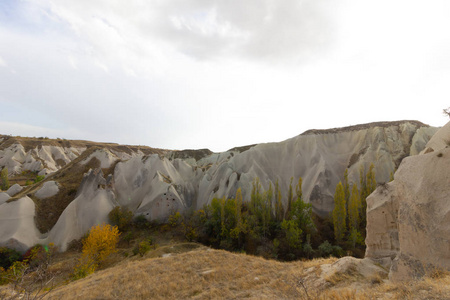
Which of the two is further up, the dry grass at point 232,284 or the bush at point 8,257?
the dry grass at point 232,284

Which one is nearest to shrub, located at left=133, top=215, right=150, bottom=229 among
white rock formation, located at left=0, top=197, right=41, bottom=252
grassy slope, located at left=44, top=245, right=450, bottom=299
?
white rock formation, located at left=0, top=197, right=41, bottom=252

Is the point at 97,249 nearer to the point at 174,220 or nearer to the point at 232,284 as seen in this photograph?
the point at 174,220

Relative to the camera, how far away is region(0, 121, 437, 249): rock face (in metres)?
35.7

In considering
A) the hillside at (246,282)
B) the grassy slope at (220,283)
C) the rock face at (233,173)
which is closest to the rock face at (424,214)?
the hillside at (246,282)

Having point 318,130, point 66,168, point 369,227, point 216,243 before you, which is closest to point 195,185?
point 216,243

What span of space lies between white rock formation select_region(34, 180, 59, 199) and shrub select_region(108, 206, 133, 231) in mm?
10699

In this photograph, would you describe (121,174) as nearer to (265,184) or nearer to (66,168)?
(66,168)

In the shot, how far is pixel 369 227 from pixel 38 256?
1382 inches

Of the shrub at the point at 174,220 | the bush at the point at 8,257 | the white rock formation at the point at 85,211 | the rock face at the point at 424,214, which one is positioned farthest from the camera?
the shrub at the point at 174,220

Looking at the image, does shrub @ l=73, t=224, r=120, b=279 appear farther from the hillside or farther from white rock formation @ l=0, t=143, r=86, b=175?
white rock formation @ l=0, t=143, r=86, b=175

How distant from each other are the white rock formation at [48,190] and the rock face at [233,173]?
0.43ft

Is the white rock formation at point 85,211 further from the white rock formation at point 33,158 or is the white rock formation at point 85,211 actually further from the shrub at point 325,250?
the white rock formation at point 33,158

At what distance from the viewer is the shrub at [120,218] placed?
34.5 metres

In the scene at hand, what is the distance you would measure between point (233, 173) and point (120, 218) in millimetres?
21992
